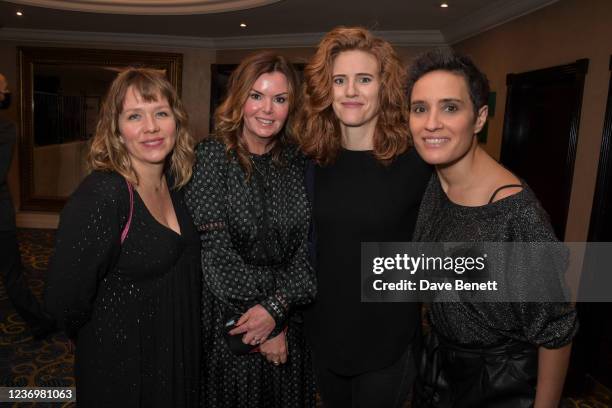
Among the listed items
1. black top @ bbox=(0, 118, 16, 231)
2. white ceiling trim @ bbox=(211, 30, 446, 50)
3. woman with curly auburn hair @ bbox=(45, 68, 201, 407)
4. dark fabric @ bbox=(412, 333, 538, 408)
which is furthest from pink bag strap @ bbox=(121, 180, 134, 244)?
white ceiling trim @ bbox=(211, 30, 446, 50)

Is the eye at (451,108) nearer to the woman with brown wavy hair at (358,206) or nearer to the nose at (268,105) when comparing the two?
the woman with brown wavy hair at (358,206)

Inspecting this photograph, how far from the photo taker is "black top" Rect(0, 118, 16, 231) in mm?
3369

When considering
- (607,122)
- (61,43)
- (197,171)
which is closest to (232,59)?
(61,43)

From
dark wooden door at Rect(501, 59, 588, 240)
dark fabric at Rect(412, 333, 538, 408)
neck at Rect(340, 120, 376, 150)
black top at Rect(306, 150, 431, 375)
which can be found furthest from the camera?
dark wooden door at Rect(501, 59, 588, 240)

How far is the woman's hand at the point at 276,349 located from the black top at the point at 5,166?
2608mm

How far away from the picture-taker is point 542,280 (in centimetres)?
122

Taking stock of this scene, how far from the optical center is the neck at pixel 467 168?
4.63 feet

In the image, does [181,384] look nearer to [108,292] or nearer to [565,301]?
[108,292]

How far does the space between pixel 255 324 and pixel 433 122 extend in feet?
3.14

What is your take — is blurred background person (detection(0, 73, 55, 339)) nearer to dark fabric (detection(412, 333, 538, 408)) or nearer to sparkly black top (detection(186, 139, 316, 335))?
sparkly black top (detection(186, 139, 316, 335))

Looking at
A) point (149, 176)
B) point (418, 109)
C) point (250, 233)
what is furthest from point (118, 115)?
point (418, 109)

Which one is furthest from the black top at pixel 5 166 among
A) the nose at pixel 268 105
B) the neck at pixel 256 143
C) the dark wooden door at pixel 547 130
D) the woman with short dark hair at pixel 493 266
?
the dark wooden door at pixel 547 130

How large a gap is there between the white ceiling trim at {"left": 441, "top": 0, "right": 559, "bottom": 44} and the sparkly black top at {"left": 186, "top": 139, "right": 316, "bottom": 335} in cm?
375

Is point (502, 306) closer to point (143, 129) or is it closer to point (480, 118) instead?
point (480, 118)
